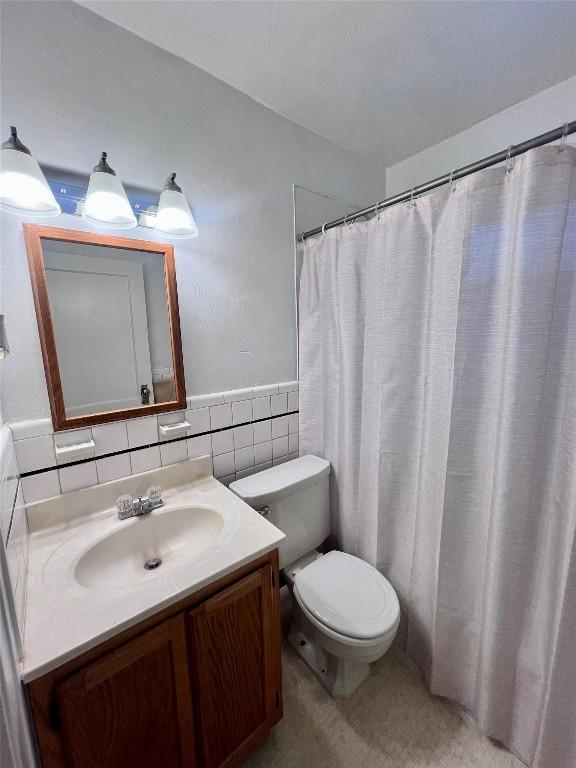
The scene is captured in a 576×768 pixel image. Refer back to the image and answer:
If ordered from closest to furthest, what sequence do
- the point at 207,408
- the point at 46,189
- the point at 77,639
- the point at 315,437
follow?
the point at 77,639 → the point at 46,189 → the point at 207,408 → the point at 315,437

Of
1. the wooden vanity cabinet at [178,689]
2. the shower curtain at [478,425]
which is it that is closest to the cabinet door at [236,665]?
the wooden vanity cabinet at [178,689]

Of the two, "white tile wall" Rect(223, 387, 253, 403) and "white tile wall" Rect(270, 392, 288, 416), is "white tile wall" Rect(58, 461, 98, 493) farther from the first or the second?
"white tile wall" Rect(270, 392, 288, 416)

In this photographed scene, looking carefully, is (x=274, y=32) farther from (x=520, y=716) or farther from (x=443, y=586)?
(x=520, y=716)

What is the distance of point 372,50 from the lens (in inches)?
44.1

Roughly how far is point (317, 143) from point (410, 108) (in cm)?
43

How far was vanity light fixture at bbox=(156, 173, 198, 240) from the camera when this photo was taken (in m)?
1.10

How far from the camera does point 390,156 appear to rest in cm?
178

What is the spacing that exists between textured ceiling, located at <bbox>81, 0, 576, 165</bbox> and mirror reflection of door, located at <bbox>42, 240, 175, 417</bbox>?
734 mm

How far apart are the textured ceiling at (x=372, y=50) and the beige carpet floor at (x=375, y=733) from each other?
2432 millimetres

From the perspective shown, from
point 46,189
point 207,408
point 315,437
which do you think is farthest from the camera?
point 315,437

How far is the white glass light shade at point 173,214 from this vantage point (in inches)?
43.4

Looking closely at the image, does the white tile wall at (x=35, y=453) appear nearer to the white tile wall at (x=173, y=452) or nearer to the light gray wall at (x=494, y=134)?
the white tile wall at (x=173, y=452)

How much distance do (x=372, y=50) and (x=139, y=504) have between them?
1.79m

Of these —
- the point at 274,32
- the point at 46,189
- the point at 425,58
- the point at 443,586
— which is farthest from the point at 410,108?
the point at 443,586
